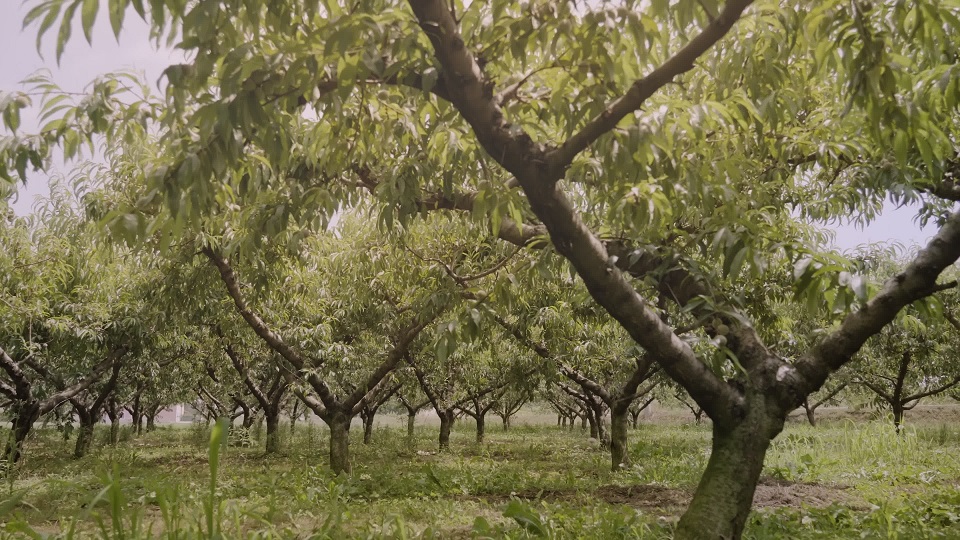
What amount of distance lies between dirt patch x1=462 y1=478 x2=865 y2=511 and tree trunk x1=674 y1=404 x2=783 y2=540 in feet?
9.81

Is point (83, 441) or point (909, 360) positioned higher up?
point (909, 360)

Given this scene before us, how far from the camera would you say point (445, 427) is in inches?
816

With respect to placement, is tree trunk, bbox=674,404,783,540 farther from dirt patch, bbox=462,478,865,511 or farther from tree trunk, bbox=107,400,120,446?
tree trunk, bbox=107,400,120,446

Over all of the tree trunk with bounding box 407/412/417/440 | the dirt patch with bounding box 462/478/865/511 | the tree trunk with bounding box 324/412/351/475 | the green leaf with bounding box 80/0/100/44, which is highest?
the green leaf with bounding box 80/0/100/44

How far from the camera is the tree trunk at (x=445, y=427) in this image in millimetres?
19911

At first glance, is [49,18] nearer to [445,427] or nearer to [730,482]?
[730,482]

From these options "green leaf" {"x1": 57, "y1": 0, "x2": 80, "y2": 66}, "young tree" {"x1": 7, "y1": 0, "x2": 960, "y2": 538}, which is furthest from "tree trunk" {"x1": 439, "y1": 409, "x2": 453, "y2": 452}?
"green leaf" {"x1": 57, "y1": 0, "x2": 80, "y2": 66}

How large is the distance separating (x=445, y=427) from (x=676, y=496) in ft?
46.4

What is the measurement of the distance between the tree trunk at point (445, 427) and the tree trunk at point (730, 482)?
54.2ft

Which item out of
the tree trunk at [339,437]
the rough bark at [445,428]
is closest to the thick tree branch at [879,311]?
the tree trunk at [339,437]

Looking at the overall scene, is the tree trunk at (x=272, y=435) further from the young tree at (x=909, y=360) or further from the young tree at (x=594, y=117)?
the young tree at (x=909, y=360)

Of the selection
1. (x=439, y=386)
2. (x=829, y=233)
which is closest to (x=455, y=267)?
(x=829, y=233)

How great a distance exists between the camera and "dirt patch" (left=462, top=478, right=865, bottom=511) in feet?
20.6

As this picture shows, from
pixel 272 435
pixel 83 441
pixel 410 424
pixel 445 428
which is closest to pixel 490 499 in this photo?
pixel 272 435
